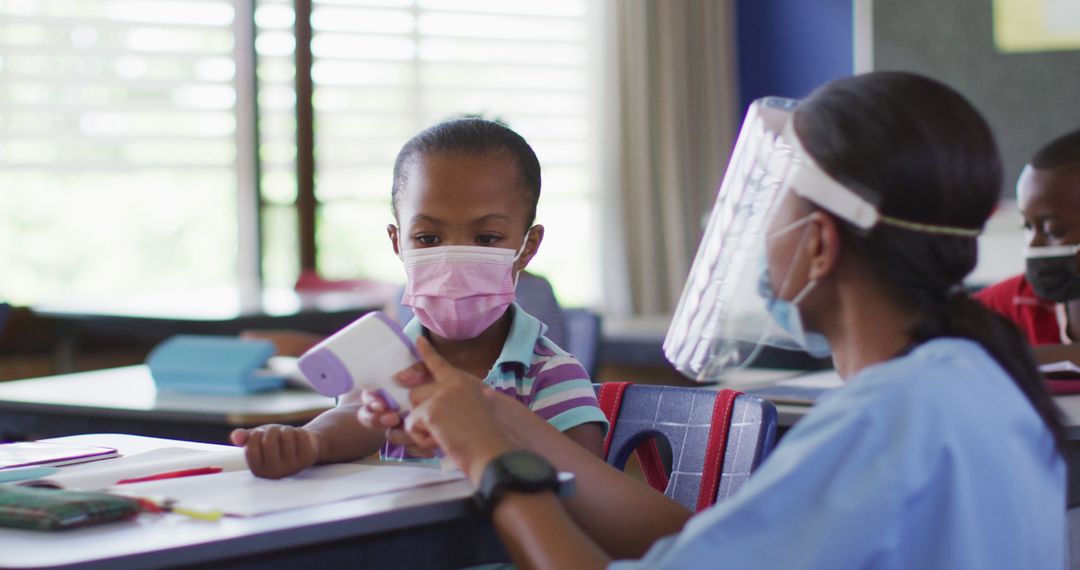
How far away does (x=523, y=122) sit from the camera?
563 centimetres

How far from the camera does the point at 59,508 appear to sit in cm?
113

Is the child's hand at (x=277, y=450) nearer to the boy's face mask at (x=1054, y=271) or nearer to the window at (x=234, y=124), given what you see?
the boy's face mask at (x=1054, y=271)

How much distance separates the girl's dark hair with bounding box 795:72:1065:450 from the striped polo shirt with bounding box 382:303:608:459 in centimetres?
55

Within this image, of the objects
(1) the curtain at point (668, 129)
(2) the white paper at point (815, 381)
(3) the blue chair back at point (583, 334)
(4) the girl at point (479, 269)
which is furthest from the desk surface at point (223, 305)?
(4) the girl at point (479, 269)

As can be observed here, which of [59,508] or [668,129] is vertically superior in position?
[668,129]

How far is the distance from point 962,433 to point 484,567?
0.60 metres

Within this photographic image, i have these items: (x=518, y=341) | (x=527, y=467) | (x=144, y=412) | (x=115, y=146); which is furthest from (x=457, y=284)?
(x=115, y=146)

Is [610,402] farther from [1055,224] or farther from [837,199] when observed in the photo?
[1055,224]

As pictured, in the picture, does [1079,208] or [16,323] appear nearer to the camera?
[1079,208]

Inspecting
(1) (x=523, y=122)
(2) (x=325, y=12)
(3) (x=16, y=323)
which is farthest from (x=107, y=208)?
(1) (x=523, y=122)

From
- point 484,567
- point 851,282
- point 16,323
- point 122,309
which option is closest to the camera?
point 851,282

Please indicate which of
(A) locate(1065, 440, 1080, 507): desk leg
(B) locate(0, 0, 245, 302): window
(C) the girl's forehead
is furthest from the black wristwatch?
(B) locate(0, 0, 245, 302): window

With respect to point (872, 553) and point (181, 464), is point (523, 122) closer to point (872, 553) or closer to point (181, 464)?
point (181, 464)

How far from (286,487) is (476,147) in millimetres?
590
